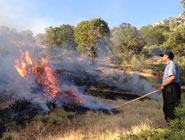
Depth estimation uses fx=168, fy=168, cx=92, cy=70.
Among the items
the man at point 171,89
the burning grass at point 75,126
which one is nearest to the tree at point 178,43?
the burning grass at point 75,126

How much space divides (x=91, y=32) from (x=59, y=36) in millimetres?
9615

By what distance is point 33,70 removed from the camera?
8930 millimetres

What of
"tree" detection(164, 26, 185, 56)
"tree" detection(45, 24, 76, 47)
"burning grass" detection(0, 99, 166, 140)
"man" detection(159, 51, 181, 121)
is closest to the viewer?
"man" detection(159, 51, 181, 121)

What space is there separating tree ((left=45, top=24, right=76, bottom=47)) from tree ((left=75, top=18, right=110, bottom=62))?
7.28 meters

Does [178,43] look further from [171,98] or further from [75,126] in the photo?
[75,126]

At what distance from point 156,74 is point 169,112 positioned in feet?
48.6

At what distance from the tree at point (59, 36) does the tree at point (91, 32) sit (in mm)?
7283

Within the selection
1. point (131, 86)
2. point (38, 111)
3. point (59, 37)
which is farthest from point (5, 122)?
point (59, 37)

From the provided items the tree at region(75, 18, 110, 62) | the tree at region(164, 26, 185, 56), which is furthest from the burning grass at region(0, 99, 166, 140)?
the tree at region(164, 26, 185, 56)

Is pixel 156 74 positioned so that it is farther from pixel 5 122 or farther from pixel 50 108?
pixel 5 122

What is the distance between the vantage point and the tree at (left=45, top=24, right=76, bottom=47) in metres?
29.6

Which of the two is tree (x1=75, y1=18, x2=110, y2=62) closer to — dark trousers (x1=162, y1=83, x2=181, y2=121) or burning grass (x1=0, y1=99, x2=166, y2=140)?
burning grass (x1=0, y1=99, x2=166, y2=140)

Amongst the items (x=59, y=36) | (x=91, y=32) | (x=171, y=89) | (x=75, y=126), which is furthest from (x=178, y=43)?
(x=75, y=126)

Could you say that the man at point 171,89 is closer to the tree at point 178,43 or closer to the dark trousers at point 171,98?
the dark trousers at point 171,98
